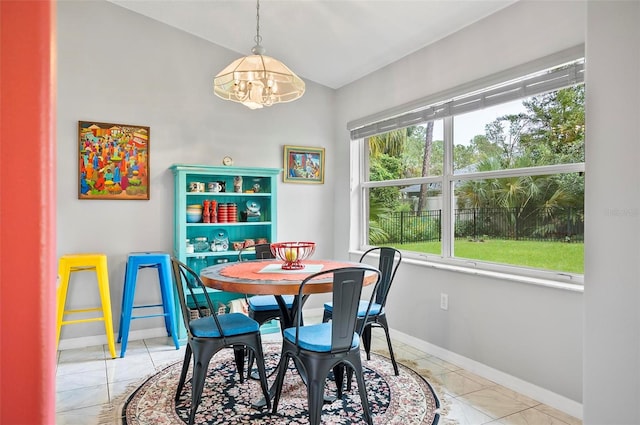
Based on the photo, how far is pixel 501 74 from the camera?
2775 mm

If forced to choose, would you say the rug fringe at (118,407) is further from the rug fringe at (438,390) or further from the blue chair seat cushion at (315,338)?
the rug fringe at (438,390)

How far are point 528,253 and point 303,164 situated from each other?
8.23 feet

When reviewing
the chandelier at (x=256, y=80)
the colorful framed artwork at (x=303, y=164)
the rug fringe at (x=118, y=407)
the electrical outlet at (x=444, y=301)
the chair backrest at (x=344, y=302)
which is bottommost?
the rug fringe at (x=118, y=407)

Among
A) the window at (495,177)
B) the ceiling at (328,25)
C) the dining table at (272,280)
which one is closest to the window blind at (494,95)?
the window at (495,177)

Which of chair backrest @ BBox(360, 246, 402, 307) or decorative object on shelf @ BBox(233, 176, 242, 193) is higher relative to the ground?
decorative object on shelf @ BBox(233, 176, 242, 193)

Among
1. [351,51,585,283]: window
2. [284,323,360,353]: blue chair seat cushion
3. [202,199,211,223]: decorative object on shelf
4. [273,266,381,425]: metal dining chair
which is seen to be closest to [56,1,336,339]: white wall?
[202,199,211,223]: decorative object on shelf

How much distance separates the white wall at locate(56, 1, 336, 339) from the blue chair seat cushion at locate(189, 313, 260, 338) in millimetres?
1672

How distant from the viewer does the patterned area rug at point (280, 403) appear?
7.52ft

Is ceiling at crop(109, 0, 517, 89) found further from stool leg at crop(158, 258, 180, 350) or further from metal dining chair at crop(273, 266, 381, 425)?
stool leg at crop(158, 258, 180, 350)
